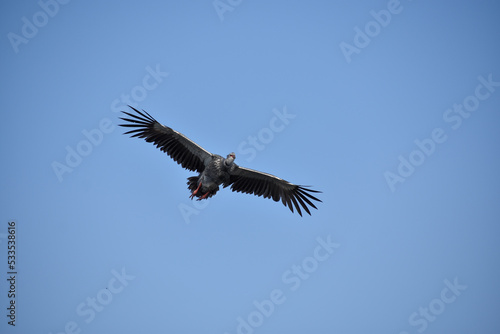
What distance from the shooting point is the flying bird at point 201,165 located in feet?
64.6

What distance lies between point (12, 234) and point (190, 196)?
273 inches

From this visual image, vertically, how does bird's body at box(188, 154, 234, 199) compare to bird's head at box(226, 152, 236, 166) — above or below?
below

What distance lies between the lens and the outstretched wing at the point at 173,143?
19.8 meters

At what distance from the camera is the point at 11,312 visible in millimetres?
20219

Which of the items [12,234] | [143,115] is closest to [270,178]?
[143,115]

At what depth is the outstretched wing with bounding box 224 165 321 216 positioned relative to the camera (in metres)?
20.7

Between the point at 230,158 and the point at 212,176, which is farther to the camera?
the point at 212,176

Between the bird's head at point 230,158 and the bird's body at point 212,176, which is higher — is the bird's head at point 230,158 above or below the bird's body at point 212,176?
above

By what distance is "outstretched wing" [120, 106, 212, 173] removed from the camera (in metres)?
19.8

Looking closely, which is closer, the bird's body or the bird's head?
the bird's head

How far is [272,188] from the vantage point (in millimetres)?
21156

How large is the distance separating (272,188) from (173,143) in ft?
12.5

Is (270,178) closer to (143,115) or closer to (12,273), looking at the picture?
(143,115)

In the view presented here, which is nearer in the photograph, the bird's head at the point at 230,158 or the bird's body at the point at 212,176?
the bird's head at the point at 230,158
